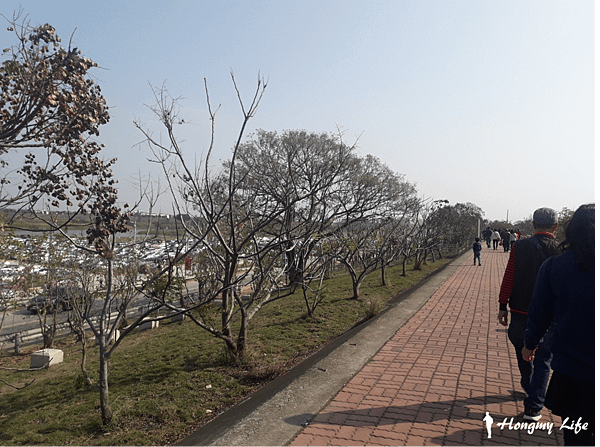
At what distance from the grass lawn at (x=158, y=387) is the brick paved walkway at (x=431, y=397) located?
160 centimetres

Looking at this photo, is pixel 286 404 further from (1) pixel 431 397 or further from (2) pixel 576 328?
(2) pixel 576 328

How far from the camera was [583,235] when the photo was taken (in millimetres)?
2152

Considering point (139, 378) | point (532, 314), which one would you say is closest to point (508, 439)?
point (532, 314)

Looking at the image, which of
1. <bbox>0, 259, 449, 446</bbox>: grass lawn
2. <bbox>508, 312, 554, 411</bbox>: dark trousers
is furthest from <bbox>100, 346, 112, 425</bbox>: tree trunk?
<bbox>508, 312, 554, 411</bbox>: dark trousers

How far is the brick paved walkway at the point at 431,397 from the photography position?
124 inches

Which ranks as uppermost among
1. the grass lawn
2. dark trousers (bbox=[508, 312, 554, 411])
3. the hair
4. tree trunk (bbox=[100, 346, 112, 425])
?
the hair

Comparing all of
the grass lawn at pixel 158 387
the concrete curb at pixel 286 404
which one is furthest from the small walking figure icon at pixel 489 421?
the grass lawn at pixel 158 387

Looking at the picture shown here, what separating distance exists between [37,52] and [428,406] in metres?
4.53

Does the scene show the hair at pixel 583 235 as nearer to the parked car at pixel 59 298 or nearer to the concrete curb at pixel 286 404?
the concrete curb at pixel 286 404

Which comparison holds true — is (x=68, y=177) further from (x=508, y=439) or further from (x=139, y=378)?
(x=508, y=439)

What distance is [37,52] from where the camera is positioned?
130 inches

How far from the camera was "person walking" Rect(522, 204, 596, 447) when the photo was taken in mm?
2021

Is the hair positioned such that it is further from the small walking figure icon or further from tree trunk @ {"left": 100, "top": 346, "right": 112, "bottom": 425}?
tree trunk @ {"left": 100, "top": 346, "right": 112, "bottom": 425}

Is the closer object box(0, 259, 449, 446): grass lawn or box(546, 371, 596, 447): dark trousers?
box(546, 371, 596, 447): dark trousers
